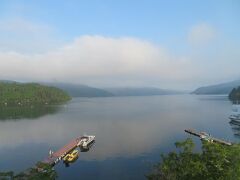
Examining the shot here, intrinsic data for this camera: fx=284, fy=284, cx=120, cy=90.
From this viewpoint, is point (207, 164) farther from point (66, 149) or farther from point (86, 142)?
point (86, 142)

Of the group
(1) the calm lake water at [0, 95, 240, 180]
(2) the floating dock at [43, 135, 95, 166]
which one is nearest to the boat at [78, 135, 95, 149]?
(2) the floating dock at [43, 135, 95, 166]

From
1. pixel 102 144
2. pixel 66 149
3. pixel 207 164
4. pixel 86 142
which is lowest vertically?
pixel 102 144

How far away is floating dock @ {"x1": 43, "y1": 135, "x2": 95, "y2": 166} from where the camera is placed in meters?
71.1

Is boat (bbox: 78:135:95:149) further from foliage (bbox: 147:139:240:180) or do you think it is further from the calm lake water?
foliage (bbox: 147:139:240:180)

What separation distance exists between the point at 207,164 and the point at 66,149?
192 ft

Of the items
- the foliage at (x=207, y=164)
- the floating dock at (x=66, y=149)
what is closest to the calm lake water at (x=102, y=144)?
the floating dock at (x=66, y=149)

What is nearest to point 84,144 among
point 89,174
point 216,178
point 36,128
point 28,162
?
point 28,162

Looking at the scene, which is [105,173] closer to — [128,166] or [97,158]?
[128,166]

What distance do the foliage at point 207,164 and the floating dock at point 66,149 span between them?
1617 inches

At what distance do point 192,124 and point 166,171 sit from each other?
103m

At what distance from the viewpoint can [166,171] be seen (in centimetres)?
3475

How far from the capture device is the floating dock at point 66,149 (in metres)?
71.1

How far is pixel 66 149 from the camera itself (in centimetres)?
8281

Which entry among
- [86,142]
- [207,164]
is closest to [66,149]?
[86,142]
